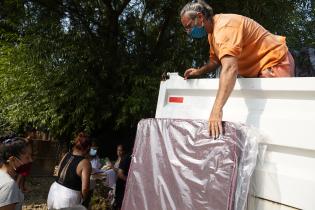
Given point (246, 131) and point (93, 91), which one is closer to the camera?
point (246, 131)

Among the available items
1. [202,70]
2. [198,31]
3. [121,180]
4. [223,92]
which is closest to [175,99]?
[202,70]

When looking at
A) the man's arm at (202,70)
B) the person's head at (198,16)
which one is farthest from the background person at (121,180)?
the person's head at (198,16)

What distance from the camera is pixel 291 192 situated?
201 cm

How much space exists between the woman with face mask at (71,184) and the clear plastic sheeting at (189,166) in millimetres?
1862

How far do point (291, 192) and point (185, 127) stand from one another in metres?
0.64

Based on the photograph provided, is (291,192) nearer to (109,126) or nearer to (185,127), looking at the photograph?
(185,127)

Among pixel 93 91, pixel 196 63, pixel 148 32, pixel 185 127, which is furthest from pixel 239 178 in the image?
pixel 148 32

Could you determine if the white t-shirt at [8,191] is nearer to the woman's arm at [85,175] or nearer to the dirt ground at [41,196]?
the woman's arm at [85,175]

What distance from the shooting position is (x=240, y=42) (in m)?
2.52

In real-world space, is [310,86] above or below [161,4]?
below

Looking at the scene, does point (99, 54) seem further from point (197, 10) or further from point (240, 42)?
point (240, 42)

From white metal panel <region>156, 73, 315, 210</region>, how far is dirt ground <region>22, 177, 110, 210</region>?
550 centimetres

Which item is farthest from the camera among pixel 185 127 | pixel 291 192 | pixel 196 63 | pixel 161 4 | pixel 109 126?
pixel 109 126

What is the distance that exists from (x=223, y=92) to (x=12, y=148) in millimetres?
1677
